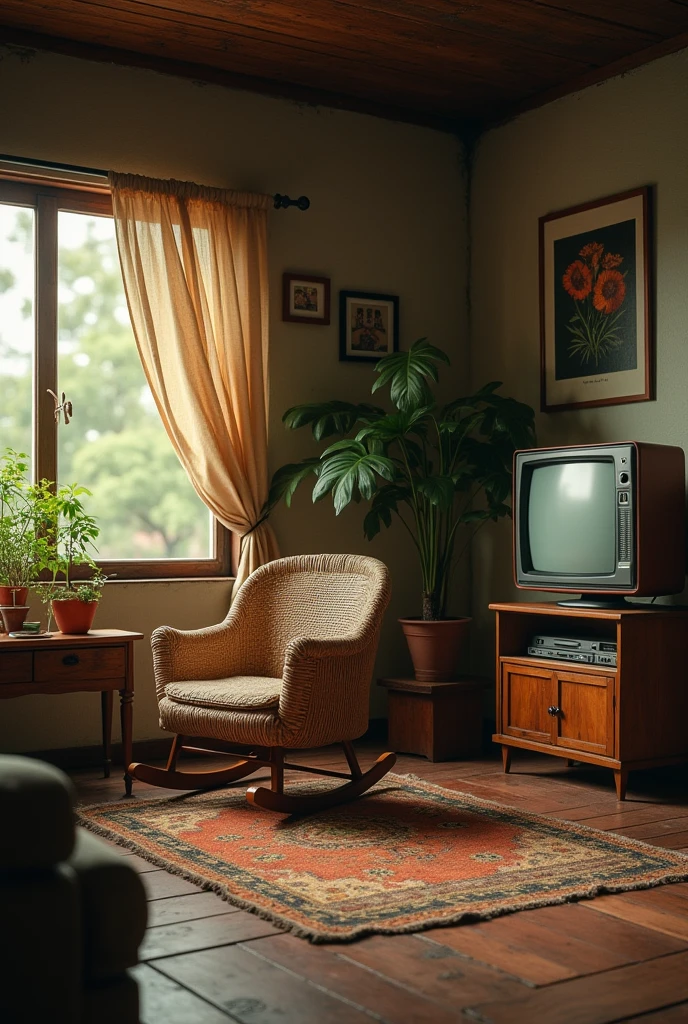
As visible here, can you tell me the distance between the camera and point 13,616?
3824 millimetres

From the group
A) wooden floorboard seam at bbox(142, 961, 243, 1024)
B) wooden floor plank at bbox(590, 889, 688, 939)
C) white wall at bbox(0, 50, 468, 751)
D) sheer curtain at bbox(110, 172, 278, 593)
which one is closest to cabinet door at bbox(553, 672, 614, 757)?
wooden floor plank at bbox(590, 889, 688, 939)

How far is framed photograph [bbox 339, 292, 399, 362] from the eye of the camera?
4.96 meters

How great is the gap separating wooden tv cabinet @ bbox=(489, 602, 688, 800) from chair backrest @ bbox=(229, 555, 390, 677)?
667mm

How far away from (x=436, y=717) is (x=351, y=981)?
2.27 meters

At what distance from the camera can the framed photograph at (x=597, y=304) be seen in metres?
4.38

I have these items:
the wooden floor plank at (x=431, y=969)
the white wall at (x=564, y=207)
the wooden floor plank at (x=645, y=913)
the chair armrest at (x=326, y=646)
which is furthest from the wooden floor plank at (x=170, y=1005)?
the white wall at (x=564, y=207)

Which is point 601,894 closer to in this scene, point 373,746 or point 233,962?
point 233,962

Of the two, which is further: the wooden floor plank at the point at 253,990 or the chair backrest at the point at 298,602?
the chair backrest at the point at 298,602

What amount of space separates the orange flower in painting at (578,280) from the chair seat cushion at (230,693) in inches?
80.4

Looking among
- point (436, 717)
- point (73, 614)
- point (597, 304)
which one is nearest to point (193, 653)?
point (73, 614)

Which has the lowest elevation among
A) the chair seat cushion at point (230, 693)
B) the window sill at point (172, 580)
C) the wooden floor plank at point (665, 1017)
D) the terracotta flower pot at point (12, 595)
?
the wooden floor plank at point (665, 1017)

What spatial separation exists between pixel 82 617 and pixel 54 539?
1.62 feet

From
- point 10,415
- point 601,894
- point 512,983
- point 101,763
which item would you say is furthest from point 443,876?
point 10,415

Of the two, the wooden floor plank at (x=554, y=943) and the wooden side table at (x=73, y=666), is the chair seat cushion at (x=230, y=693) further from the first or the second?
the wooden floor plank at (x=554, y=943)
